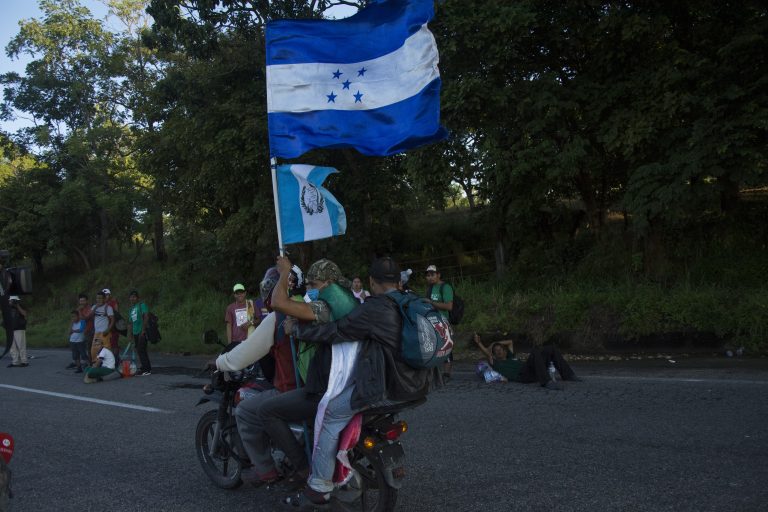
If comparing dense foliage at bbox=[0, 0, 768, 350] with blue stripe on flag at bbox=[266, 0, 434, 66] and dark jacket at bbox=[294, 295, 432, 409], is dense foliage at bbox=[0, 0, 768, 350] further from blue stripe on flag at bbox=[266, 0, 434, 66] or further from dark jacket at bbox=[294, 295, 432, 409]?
dark jacket at bbox=[294, 295, 432, 409]

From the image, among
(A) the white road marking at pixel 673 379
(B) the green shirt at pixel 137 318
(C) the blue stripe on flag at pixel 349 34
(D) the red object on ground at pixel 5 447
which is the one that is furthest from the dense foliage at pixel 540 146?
(D) the red object on ground at pixel 5 447

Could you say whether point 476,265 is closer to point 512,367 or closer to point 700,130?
point 700,130

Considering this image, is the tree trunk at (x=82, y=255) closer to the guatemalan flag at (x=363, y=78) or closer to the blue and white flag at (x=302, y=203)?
the guatemalan flag at (x=363, y=78)

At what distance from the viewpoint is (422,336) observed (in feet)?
13.3

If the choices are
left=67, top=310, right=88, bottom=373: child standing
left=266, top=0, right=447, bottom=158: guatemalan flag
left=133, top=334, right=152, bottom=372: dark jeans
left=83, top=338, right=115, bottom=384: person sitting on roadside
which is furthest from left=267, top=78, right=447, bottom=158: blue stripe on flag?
left=67, top=310, right=88, bottom=373: child standing

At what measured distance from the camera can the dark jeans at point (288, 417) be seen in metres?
4.43

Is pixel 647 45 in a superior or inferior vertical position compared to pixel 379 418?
superior

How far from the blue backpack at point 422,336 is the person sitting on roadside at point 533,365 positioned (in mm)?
5417

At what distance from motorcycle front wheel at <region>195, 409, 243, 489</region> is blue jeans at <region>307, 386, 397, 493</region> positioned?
1176 millimetres

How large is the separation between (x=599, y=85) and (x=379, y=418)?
12074 mm

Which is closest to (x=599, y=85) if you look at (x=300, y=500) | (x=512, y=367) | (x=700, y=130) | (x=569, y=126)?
(x=569, y=126)

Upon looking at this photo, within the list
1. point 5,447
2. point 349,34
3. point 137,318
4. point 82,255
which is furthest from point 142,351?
point 82,255

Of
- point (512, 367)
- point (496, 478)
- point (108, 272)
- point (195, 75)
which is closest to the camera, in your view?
point (496, 478)

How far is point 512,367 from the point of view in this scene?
32.9 ft
